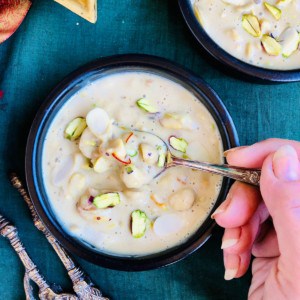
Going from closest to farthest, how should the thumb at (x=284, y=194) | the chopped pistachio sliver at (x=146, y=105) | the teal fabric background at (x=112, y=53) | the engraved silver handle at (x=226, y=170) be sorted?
the thumb at (x=284, y=194) → the engraved silver handle at (x=226, y=170) → the chopped pistachio sliver at (x=146, y=105) → the teal fabric background at (x=112, y=53)

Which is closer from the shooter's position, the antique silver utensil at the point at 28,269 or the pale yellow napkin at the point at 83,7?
the pale yellow napkin at the point at 83,7

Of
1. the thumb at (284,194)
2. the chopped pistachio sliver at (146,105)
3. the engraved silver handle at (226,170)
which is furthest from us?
the chopped pistachio sliver at (146,105)

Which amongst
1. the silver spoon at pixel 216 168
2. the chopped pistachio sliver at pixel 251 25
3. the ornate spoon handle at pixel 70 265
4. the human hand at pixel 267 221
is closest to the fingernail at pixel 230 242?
the human hand at pixel 267 221

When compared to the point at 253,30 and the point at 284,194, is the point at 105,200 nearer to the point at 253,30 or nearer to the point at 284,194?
the point at 284,194

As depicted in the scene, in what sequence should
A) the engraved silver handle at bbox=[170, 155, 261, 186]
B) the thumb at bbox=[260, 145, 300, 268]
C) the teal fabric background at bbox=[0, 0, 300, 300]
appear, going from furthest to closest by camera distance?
the teal fabric background at bbox=[0, 0, 300, 300]
the engraved silver handle at bbox=[170, 155, 261, 186]
the thumb at bbox=[260, 145, 300, 268]

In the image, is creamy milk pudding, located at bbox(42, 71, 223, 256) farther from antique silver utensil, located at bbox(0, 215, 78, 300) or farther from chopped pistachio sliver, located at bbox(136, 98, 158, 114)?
antique silver utensil, located at bbox(0, 215, 78, 300)

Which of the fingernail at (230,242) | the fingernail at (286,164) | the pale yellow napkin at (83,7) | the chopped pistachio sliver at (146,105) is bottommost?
the fingernail at (230,242)

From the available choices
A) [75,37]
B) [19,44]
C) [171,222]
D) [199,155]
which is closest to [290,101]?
[199,155]

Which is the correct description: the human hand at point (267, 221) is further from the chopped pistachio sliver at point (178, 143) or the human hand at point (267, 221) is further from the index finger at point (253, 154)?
the chopped pistachio sliver at point (178, 143)

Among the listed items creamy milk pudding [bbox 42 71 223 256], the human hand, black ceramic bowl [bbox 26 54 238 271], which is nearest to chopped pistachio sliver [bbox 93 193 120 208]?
creamy milk pudding [bbox 42 71 223 256]
